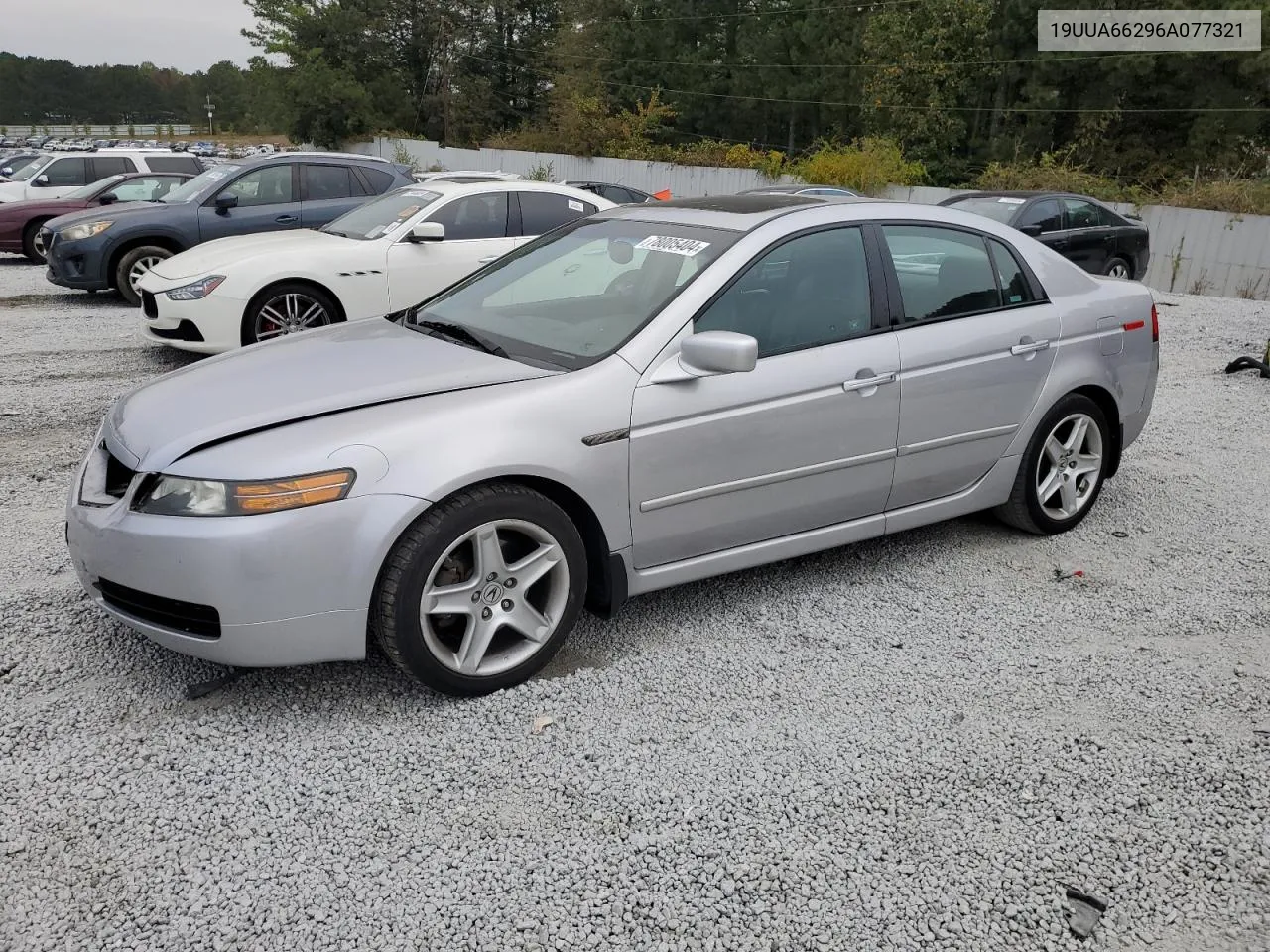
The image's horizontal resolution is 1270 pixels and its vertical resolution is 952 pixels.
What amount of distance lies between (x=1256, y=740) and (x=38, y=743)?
3739mm

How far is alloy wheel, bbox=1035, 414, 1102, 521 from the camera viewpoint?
192 inches

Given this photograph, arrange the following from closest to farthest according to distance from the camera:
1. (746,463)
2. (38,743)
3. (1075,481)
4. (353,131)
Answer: (38,743)
(746,463)
(1075,481)
(353,131)

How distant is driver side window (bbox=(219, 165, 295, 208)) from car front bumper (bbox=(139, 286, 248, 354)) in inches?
130

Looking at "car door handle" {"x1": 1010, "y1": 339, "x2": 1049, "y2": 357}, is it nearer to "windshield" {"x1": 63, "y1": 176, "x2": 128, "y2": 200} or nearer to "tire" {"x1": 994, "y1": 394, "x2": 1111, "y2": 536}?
"tire" {"x1": 994, "y1": 394, "x2": 1111, "y2": 536}

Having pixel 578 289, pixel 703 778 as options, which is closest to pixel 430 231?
pixel 578 289

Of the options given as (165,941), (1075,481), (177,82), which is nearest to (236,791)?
(165,941)

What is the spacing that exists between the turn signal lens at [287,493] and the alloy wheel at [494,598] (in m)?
0.40

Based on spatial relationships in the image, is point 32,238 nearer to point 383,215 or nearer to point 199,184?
point 199,184

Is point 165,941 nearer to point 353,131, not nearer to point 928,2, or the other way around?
point 928,2

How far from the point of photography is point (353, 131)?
63.8 m

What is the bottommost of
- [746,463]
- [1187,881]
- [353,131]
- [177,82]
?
[1187,881]

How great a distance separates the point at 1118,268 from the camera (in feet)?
50.7

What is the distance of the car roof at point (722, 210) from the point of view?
4152 millimetres

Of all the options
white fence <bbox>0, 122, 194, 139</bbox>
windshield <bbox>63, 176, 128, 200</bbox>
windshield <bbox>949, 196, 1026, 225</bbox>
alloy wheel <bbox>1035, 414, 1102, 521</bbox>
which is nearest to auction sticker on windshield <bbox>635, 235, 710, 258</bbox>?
alloy wheel <bbox>1035, 414, 1102, 521</bbox>
